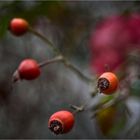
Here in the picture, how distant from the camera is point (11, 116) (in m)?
2.01

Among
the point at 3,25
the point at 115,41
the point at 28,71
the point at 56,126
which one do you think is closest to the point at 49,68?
the point at 115,41

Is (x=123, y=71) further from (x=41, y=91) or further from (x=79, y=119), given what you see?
(x=79, y=119)

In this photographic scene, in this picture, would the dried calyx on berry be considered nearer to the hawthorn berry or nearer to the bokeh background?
the hawthorn berry

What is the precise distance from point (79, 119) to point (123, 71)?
0.80m

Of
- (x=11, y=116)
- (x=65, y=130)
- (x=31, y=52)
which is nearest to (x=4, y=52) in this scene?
(x=31, y=52)

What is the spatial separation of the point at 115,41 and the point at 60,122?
2.80ft

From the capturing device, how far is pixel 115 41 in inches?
71.2

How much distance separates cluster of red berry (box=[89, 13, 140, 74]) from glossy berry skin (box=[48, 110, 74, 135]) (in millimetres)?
700

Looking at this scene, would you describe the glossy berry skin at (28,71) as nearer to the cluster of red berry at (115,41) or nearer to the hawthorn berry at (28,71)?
the hawthorn berry at (28,71)

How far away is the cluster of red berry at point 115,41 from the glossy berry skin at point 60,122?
70 cm

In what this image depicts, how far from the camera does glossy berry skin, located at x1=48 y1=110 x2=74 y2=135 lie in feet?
3.28

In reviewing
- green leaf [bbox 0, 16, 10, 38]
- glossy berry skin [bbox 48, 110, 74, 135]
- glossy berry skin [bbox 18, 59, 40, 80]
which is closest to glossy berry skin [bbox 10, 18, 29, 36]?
green leaf [bbox 0, 16, 10, 38]

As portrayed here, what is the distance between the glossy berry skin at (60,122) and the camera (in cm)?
100

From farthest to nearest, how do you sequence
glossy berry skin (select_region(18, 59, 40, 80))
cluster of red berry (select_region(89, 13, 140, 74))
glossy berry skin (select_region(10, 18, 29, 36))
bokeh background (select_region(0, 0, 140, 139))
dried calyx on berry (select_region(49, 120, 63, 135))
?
bokeh background (select_region(0, 0, 140, 139)), cluster of red berry (select_region(89, 13, 140, 74)), glossy berry skin (select_region(10, 18, 29, 36)), glossy berry skin (select_region(18, 59, 40, 80)), dried calyx on berry (select_region(49, 120, 63, 135))
